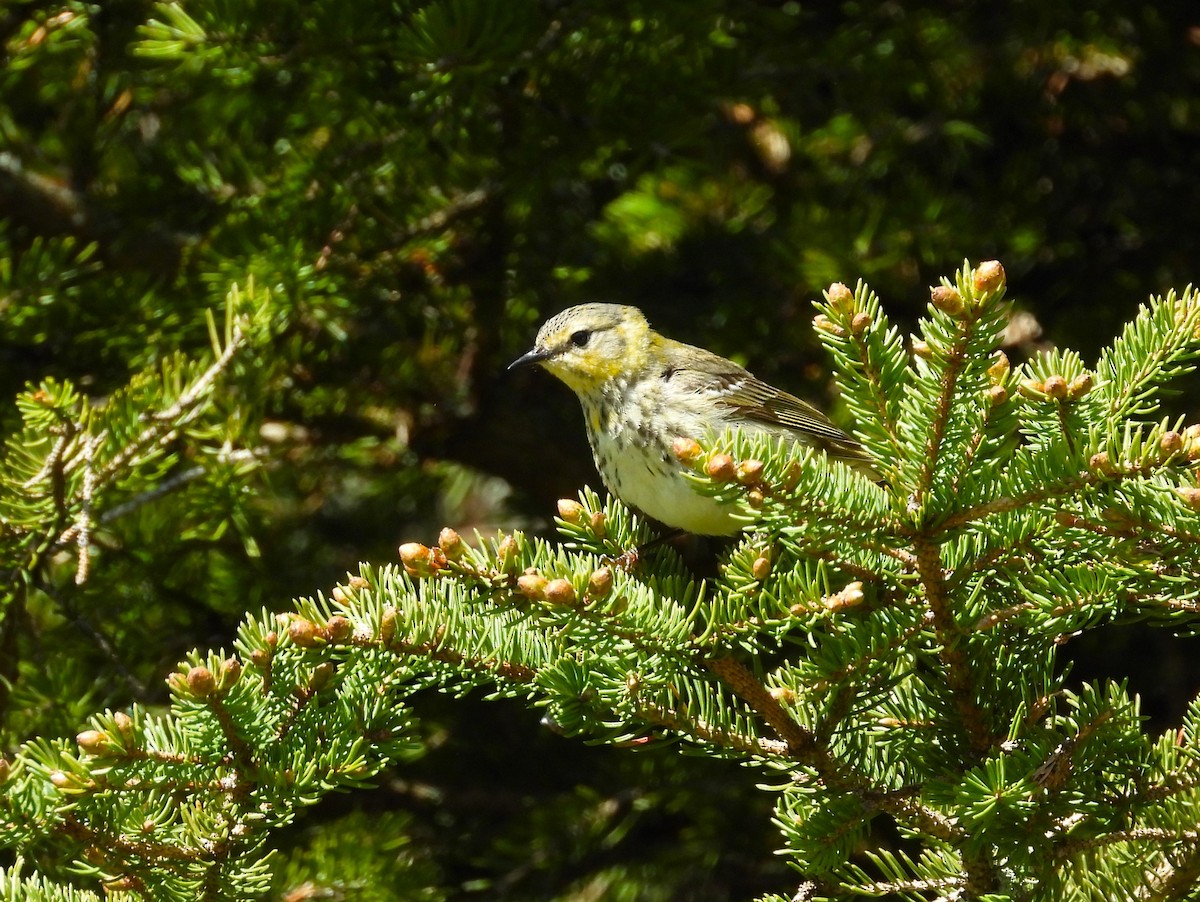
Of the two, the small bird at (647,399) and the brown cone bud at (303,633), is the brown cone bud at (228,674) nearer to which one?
the brown cone bud at (303,633)

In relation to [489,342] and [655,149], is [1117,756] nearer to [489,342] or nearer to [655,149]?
[655,149]

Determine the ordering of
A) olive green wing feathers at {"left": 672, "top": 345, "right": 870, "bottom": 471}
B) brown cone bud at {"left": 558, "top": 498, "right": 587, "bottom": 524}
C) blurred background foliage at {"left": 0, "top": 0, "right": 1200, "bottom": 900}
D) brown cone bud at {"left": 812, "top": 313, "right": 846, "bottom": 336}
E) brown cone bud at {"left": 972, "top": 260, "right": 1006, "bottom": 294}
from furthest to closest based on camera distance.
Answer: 1. olive green wing feathers at {"left": 672, "top": 345, "right": 870, "bottom": 471}
2. blurred background foliage at {"left": 0, "top": 0, "right": 1200, "bottom": 900}
3. brown cone bud at {"left": 558, "top": 498, "right": 587, "bottom": 524}
4. brown cone bud at {"left": 812, "top": 313, "right": 846, "bottom": 336}
5. brown cone bud at {"left": 972, "top": 260, "right": 1006, "bottom": 294}

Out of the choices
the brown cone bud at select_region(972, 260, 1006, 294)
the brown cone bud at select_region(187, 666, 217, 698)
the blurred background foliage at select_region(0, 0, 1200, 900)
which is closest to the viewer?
the brown cone bud at select_region(972, 260, 1006, 294)

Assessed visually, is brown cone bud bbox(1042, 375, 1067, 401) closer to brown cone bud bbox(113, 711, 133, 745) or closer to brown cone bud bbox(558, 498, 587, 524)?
brown cone bud bbox(558, 498, 587, 524)

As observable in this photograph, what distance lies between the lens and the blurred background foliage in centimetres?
317

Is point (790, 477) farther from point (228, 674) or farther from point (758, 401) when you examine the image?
point (758, 401)

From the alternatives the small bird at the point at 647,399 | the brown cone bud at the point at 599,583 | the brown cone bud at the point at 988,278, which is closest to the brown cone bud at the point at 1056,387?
the brown cone bud at the point at 988,278

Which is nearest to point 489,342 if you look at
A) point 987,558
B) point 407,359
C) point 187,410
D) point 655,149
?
point 407,359

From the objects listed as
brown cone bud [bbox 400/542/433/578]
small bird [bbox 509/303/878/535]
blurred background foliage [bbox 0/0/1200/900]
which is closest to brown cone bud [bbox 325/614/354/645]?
brown cone bud [bbox 400/542/433/578]

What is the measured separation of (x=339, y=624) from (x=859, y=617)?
76 centimetres

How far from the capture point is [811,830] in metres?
1.95

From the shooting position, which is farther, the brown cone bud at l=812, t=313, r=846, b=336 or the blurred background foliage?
the blurred background foliage

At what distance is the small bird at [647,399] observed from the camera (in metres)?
3.18

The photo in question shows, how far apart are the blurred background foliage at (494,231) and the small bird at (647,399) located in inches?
9.7
